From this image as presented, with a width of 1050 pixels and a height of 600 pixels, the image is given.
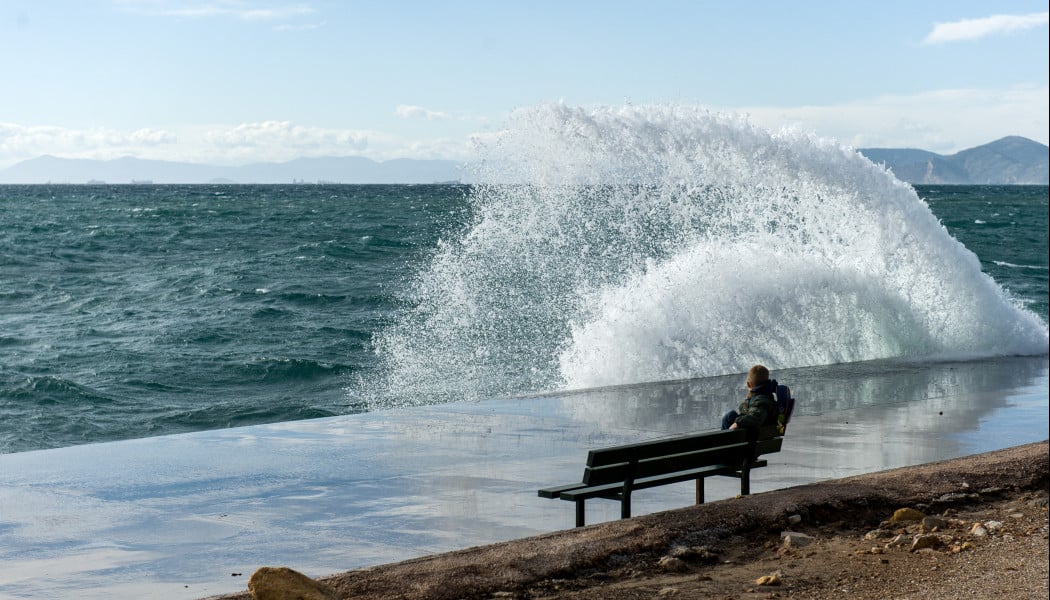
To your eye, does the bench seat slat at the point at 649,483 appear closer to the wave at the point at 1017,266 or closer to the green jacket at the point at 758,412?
the green jacket at the point at 758,412

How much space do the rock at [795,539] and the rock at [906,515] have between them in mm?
796

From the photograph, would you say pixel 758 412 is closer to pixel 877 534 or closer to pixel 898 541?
pixel 877 534

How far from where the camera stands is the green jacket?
7809 mm

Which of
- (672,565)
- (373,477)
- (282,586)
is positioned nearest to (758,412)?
(672,565)

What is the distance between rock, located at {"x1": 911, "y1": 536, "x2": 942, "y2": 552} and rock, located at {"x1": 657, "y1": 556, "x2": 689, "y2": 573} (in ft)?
4.77

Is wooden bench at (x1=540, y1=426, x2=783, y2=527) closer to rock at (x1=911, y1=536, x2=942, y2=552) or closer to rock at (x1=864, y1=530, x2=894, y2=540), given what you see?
rock at (x1=864, y1=530, x2=894, y2=540)

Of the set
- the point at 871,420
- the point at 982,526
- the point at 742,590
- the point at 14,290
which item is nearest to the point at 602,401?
the point at 871,420

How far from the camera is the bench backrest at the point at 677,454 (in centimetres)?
683

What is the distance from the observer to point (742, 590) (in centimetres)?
585

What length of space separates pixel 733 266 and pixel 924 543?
1024cm

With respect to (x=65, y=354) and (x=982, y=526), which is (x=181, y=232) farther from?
(x=982, y=526)

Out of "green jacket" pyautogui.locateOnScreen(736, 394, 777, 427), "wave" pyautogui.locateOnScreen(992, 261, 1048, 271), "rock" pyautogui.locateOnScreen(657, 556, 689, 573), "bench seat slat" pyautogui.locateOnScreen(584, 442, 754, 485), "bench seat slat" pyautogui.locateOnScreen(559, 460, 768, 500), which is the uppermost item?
"green jacket" pyautogui.locateOnScreen(736, 394, 777, 427)

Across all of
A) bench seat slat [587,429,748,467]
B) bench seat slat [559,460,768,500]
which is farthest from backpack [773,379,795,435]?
bench seat slat [587,429,748,467]

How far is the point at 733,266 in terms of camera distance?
55.0 ft
